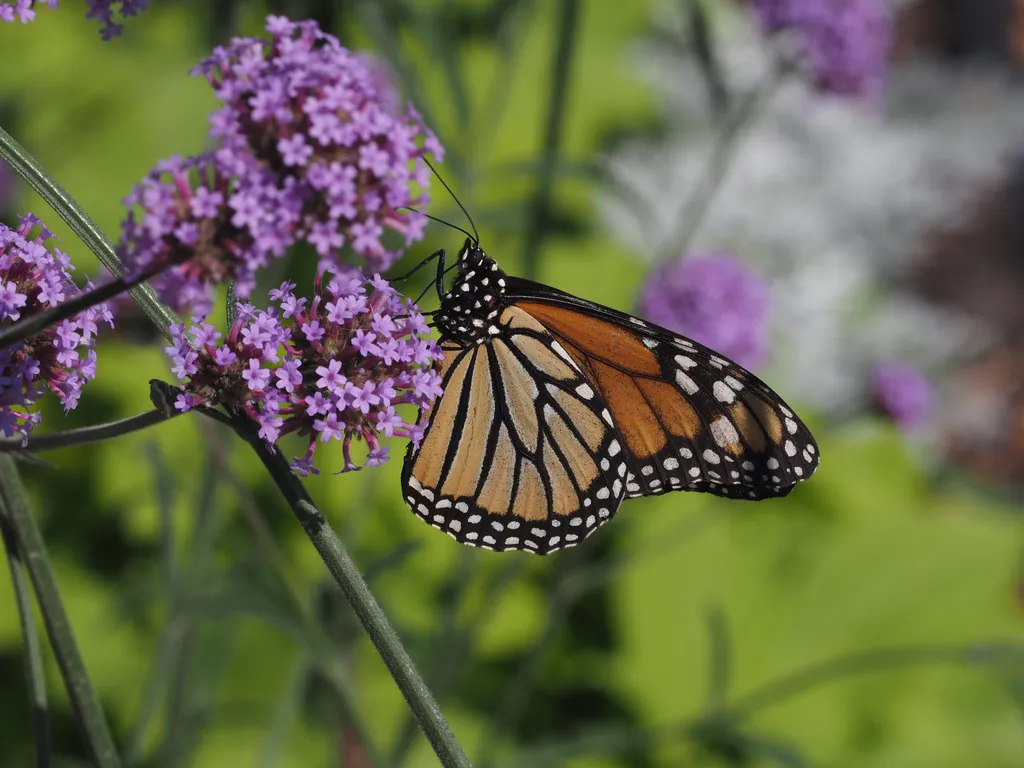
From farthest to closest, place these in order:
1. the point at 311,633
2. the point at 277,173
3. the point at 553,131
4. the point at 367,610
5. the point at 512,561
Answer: the point at 512,561
the point at 553,131
the point at 311,633
the point at 277,173
the point at 367,610

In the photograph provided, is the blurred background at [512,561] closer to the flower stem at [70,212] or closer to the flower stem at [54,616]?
the flower stem at [54,616]

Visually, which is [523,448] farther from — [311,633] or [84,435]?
[84,435]

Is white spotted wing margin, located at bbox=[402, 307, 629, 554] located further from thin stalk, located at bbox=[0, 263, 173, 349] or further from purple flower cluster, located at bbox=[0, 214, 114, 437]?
thin stalk, located at bbox=[0, 263, 173, 349]

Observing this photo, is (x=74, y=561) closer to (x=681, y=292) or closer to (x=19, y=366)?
(x=681, y=292)

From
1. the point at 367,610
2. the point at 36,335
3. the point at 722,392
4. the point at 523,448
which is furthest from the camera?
the point at 523,448

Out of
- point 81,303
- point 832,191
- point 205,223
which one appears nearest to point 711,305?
point 205,223

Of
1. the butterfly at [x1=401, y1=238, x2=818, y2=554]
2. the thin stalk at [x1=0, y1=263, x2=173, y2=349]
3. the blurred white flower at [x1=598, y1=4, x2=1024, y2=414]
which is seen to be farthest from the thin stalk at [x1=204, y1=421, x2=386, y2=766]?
the blurred white flower at [x1=598, y1=4, x2=1024, y2=414]

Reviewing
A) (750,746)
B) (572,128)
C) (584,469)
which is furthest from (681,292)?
(572,128)
